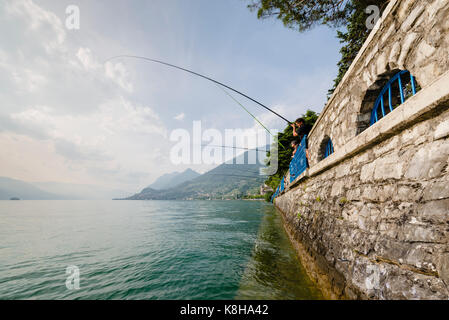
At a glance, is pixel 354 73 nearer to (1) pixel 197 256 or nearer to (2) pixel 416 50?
(2) pixel 416 50

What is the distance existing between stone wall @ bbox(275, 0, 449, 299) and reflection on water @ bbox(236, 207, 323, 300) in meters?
0.37

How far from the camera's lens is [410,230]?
1.82 meters

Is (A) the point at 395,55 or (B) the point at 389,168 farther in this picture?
(A) the point at 395,55

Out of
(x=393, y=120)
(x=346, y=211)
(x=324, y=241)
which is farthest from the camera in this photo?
(x=324, y=241)

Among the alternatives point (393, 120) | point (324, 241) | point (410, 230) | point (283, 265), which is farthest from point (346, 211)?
point (283, 265)

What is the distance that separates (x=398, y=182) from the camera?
2.08 m

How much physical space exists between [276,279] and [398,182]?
2.87 metres

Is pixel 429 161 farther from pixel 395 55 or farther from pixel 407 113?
pixel 395 55

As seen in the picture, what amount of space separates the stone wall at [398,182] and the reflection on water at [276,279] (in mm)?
367

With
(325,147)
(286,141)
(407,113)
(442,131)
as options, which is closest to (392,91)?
(407,113)

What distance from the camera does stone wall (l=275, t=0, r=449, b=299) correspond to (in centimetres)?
162

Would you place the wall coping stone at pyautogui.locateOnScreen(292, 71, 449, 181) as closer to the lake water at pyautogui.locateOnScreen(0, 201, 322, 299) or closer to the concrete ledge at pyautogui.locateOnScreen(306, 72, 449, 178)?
the concrete ledge at pyautogui.locateOnScreen(306, 72, 449, 178)
